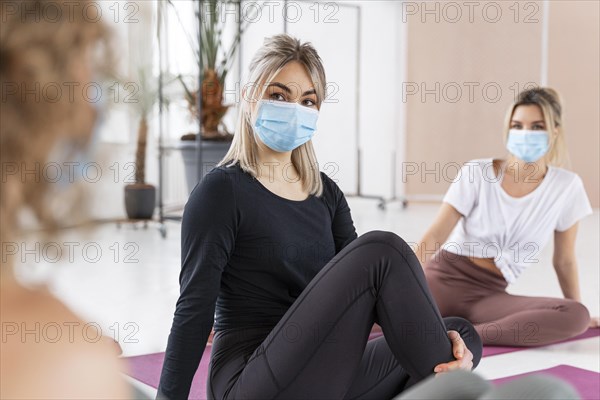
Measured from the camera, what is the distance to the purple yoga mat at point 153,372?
226 cm

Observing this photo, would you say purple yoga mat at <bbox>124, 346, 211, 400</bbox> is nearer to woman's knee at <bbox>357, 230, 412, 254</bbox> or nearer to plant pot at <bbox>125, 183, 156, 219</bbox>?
woman's knee at <bbox>357, 230, 412, 254</bbox>

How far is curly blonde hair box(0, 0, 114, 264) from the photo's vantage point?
618 mm

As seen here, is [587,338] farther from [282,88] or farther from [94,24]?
[94,24]

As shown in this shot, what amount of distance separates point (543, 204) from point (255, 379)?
1606mm

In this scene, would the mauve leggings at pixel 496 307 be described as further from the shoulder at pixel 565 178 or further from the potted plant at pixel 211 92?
the potted plant at pixel 211 92

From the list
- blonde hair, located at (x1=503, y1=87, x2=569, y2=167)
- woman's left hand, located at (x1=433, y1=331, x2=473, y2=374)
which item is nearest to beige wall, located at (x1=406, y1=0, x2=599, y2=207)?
blonde hair, located at (x1=503, y1=87, x2=569, y2=167)

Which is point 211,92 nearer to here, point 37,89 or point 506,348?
point 506,348

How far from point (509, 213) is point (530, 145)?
27 centimetres

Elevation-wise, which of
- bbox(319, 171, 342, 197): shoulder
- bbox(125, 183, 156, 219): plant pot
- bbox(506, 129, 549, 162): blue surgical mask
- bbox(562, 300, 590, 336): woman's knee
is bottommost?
bbox(562, 300, 590, 336): woman's knee

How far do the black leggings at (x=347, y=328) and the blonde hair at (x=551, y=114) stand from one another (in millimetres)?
1477

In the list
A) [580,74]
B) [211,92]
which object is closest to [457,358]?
[211,92]

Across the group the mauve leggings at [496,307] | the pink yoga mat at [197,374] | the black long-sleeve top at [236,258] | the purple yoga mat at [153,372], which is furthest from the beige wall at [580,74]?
the black long-sleeve top at [236,258]

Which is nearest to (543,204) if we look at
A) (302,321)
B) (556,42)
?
(302,321)

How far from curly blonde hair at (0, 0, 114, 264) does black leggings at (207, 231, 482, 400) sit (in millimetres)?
953
